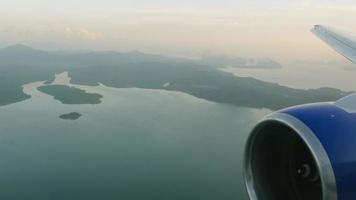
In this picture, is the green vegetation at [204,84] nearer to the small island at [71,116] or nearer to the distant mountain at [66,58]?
the distant mountain at [66,58]

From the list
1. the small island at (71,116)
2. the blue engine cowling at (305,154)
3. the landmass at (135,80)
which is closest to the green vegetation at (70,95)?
the landmass at (135,80)

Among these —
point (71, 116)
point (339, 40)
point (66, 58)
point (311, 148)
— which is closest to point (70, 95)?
point (71, 116)

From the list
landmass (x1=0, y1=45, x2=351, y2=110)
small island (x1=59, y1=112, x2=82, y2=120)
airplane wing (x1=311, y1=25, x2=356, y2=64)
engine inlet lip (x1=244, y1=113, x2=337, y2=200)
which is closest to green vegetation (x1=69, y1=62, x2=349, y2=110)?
landmass (x1=0, y1=45, x2=351, y2=110)

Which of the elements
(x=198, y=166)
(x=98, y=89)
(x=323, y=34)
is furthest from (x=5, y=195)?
(x=98, y=89)

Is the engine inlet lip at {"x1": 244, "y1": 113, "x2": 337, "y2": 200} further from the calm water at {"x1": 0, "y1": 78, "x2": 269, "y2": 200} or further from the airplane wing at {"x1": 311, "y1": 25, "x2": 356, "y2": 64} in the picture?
the calm water at {"x1": 0, "y1": 78, "x2": 269, "y2": 200}

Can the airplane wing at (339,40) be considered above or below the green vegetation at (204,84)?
above

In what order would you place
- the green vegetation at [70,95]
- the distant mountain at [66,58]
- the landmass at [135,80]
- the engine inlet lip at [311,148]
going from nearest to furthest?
1. the engine inlet lip at [311,148]
2. the green vegetation at [70,95]
3. the landmass at [135,80]
4. the distant mountain at [66,58]
